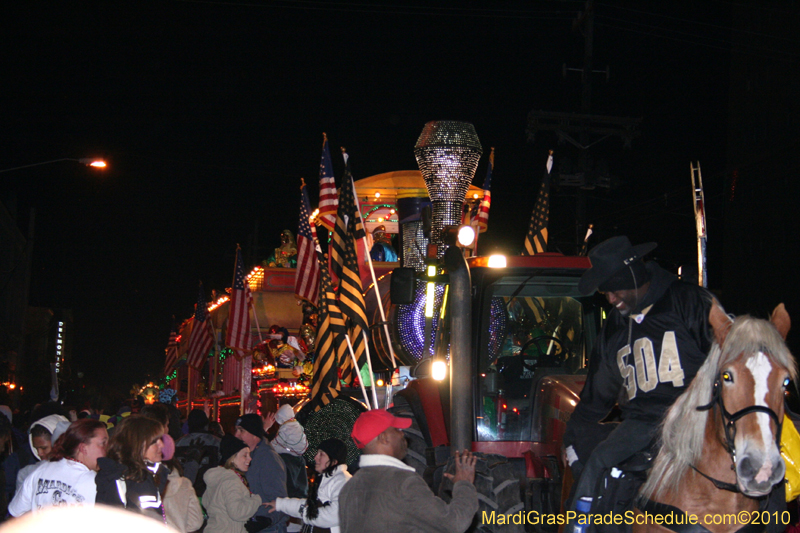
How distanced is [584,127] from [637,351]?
57.3 ft

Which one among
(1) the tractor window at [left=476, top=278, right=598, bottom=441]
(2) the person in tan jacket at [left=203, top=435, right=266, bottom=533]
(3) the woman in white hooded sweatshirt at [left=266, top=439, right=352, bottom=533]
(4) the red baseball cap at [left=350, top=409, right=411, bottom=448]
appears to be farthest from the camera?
(1) the tractor window at [left=476, top=278, right=598, bottom=441]

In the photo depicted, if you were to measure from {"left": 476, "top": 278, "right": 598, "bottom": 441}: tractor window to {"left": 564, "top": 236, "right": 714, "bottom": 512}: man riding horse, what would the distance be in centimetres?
208

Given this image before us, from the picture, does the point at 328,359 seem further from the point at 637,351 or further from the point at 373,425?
the point at 637,351

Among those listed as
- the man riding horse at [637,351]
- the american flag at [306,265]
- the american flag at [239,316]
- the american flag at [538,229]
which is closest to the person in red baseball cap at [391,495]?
the man riding horse at [637,351]

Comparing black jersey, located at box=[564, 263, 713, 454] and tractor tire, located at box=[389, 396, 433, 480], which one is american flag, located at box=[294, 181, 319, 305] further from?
black jersey, located at box=[564, 263, 713, 454]

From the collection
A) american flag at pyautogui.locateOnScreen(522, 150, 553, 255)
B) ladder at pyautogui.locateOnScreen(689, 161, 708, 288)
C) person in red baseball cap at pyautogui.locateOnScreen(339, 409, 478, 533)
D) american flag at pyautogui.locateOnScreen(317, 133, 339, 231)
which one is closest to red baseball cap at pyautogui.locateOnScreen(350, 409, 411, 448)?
person in red baseball cap at pyautogui.locateOnScreen(339, 409, 478, 533)

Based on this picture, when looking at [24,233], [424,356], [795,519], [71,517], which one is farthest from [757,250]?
[24,233]

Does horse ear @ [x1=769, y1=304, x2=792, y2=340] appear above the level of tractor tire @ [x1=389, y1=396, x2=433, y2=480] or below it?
above

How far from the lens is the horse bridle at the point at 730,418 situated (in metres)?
3.19

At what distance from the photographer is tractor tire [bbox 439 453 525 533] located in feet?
19.0

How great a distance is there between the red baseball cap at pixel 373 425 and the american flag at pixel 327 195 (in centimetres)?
950

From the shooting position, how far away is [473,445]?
255 inches

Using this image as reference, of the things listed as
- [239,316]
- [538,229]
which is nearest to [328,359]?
[538,229]

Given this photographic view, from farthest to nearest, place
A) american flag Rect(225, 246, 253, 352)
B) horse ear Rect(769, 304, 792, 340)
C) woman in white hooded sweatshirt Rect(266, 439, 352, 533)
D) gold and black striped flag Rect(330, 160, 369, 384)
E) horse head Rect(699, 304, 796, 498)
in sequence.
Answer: american flag Rect(225, 246, 253, 352), gold and black striped flag Rect(330, 160, 369, 384), woman in white hooded sweatshirt Rect(266, 439, 352, 533), horse ear Rect(769, 304, 792, 340), horse head Rect(699, 304, 796, 498)
